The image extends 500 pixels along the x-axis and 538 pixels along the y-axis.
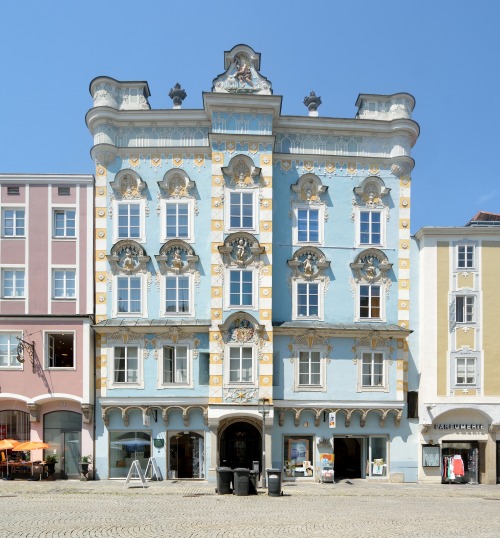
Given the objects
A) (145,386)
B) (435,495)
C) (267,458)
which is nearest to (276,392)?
(267,458)

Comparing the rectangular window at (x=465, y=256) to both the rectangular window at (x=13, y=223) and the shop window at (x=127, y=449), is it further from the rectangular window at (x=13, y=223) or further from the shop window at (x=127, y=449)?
the rectangular window at (x=13, y=223)

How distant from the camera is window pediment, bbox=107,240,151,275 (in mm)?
35688

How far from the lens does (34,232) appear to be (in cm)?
3603

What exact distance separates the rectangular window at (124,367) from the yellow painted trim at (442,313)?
1484cm

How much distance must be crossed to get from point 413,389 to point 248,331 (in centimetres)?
884

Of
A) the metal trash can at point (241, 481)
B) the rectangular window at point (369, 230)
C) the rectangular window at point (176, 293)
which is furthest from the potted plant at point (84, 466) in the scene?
the rectangular window at point (369, 230)

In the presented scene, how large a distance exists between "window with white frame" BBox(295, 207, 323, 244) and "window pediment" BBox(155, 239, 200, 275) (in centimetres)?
536

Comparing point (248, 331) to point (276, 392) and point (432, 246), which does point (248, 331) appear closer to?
point (276, 392)

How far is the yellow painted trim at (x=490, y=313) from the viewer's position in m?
36.0

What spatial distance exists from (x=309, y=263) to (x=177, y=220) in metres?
6.90

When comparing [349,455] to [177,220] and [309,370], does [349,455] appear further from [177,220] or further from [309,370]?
[177,220]

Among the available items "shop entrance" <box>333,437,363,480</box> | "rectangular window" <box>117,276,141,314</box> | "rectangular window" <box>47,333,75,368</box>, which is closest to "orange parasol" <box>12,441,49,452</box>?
"rectangular window" <box>47,333,75,368</box>

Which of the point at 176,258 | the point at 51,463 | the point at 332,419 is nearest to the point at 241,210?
the point at 176,258

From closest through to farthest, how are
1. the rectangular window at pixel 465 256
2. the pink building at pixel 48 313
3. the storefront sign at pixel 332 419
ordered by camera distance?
the pink building at pixel 48 313 < the storefront sign at pixel 332 419 < the rectangular window at pixel 465 256
